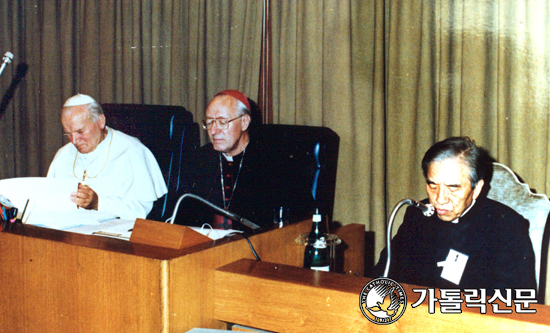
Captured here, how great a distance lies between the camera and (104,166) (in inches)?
69.7

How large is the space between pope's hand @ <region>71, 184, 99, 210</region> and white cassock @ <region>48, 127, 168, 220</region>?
0.02 metres

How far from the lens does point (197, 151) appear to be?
211 cm

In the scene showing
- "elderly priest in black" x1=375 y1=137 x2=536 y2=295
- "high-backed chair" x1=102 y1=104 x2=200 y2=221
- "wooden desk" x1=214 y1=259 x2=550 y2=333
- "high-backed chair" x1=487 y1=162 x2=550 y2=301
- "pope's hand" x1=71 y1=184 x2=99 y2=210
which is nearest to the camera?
"wooden desk" x1=214 y1=259 x2=550 y2=333

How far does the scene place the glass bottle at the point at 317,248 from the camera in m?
1.21

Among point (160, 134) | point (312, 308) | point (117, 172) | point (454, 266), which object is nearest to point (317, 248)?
point (312, 308)

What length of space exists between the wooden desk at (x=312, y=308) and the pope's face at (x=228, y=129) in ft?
3.06

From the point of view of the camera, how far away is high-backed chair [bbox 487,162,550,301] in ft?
4.97

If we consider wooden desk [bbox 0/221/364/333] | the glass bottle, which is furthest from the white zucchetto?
the glass bottle

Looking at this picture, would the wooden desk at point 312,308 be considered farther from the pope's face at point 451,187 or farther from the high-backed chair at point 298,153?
the high-backed chair at point 298,153

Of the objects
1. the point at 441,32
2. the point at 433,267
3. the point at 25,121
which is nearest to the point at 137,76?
the point at 25,121

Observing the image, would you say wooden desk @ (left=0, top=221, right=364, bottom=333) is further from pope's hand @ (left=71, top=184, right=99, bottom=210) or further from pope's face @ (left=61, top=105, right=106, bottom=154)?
pope's face @ (left=61, top=105, right=106, bottom=154)

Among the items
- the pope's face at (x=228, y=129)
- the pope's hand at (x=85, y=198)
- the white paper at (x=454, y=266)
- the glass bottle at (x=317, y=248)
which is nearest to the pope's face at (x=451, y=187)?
the white paper at (x=454, y=266)

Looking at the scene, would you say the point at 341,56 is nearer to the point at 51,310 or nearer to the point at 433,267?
the point at 433,267

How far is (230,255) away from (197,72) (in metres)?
1.48
